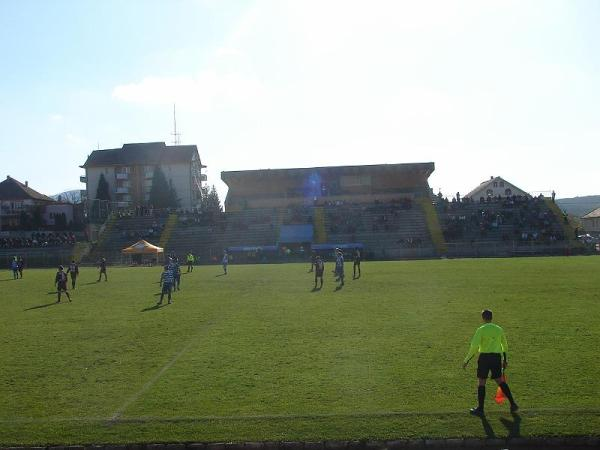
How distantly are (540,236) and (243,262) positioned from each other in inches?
1080

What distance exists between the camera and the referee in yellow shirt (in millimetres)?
9023

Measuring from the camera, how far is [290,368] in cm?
1177

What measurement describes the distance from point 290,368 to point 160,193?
76.2m

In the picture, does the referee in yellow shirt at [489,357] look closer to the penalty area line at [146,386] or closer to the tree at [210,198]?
the penalty area line at [146,386]

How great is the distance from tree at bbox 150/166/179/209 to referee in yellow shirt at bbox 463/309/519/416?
257 ft

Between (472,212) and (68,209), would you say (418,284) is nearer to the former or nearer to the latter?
(472,212)

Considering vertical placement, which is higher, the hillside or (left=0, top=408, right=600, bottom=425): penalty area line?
the hillside

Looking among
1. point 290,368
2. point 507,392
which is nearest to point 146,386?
point 290,368

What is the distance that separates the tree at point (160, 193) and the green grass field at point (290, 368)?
62572 millimetres

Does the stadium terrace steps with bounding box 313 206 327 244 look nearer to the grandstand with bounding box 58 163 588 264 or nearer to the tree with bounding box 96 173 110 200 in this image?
the grandstand with bounding box 58 163 588 264

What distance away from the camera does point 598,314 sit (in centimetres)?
1669

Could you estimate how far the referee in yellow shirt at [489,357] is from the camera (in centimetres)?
902

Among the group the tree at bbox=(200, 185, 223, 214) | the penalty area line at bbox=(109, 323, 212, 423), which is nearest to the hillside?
the tree at bbox=(200, 185, 223, 214)

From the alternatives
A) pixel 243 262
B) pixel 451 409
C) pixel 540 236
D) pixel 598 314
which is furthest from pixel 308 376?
pixel 540 236
